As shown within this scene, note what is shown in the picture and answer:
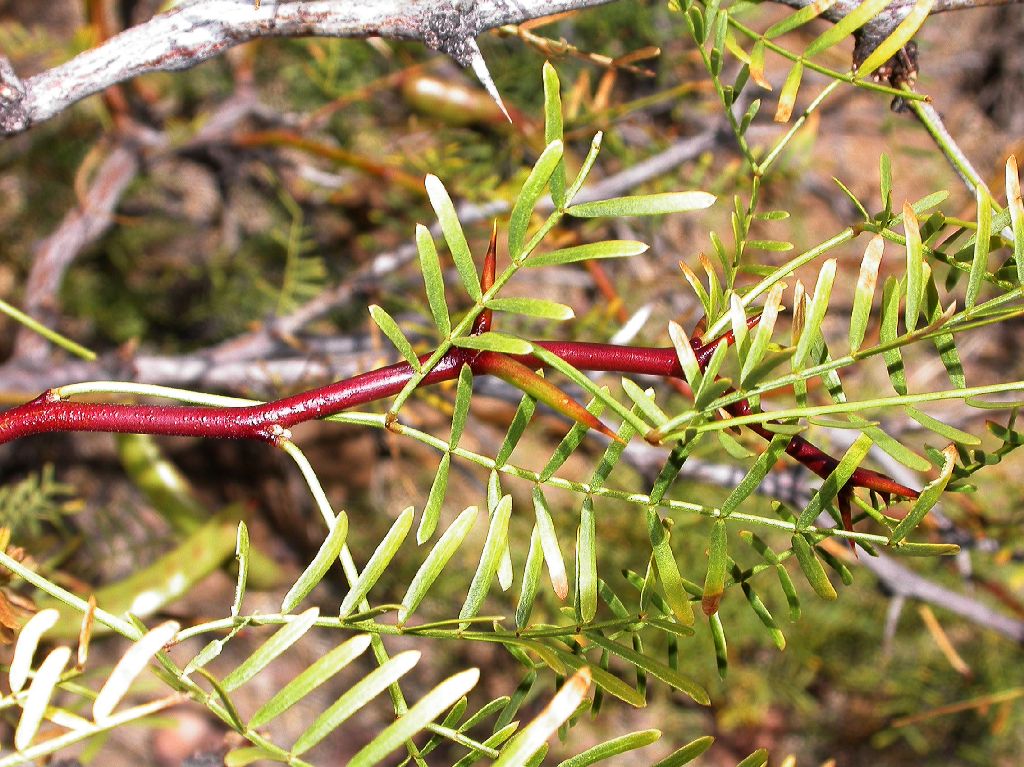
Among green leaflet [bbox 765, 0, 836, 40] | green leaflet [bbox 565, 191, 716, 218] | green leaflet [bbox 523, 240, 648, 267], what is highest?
green leaflet [bbox 765, 0, 836, 40]

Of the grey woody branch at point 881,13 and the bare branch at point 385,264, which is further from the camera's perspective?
the bare branch at point 385,264

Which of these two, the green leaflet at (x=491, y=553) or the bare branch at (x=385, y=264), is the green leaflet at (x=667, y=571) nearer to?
the green leaflet at (x=491, y=553)

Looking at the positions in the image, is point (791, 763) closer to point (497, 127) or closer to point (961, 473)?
point (961, 473)

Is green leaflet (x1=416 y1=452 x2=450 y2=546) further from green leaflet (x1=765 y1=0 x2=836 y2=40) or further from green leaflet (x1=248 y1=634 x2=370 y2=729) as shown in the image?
green leaflet (x1=765 y1=0 x2=836 y2=40)

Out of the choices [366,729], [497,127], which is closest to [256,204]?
[497,127]

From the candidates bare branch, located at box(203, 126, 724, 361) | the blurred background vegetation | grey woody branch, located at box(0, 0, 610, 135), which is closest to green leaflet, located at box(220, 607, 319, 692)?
grey woody branch, located at box(0, 0, 610, 135)

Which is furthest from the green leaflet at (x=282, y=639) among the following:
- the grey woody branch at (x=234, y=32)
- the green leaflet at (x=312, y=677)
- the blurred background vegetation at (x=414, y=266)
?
the blurred background vegetation at (x=414, y=266)
